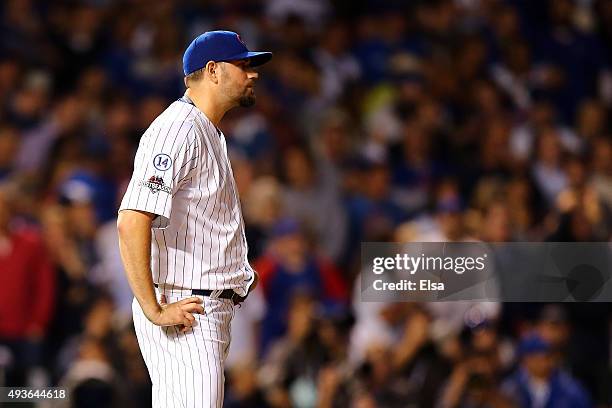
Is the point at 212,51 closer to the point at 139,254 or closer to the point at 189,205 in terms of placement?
the point at 189,205

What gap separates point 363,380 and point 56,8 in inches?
175

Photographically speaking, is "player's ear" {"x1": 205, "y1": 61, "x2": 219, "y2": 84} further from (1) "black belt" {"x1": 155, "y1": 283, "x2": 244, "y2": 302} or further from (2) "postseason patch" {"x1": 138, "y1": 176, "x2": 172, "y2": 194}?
(1) "black belt" {"x1": 155, "y1": 283, "x2": 244, "y2": 302}

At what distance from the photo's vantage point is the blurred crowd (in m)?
6.71

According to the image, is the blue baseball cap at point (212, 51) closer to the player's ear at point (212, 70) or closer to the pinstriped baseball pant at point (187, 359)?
the player's ear at point (212, 70)

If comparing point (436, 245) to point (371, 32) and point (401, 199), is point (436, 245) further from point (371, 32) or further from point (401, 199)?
point (371, 32)

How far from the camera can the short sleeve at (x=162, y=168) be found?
3.71 metres

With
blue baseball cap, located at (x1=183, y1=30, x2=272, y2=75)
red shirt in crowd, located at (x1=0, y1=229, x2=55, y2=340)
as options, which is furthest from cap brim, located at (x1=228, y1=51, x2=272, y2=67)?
red shirt in crowd, located at (x1=0, y1=229, x2=55, y2=340)

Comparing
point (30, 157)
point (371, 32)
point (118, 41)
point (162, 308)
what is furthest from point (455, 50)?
point (162, 308)

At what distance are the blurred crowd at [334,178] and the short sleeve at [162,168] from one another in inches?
113

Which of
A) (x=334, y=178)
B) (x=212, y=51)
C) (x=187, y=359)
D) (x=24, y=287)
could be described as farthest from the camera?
(x=334, y=178)

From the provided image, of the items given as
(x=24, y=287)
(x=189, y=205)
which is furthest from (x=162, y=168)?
(x=24, y=287)

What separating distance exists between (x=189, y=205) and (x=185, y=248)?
0.13 m

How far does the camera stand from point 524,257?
6.40m

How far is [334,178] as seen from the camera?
330 inches
